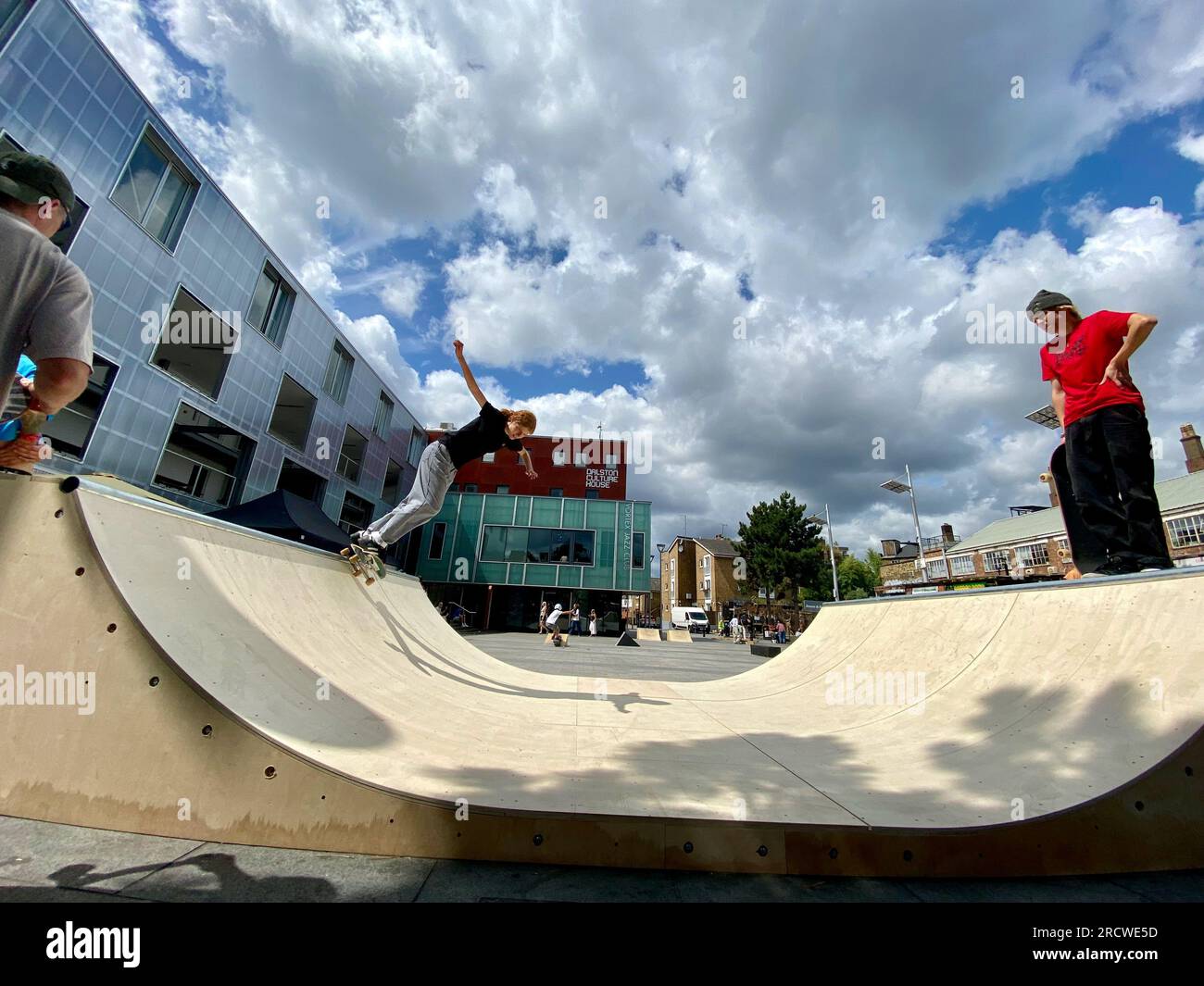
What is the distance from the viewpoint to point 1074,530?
384cm

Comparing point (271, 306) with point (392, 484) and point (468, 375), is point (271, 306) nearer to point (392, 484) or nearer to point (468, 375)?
point (392, 484)

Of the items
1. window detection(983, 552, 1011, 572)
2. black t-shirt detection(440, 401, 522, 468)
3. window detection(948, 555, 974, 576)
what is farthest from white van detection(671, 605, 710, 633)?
black t-shirt detection(440, 401, 522, 468)

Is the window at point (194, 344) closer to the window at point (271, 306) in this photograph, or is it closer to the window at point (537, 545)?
the window at point (271, 306)

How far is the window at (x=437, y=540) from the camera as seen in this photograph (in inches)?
1143

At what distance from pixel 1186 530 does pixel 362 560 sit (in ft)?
166

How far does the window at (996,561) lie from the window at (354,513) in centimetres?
5403

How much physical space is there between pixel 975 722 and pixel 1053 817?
0.95 metres

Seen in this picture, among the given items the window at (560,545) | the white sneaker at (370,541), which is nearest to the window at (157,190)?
the white sneaker at (370,541)

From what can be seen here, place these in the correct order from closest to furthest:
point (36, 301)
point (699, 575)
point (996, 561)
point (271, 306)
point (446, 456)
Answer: point (36, 301) → point (446, 456) → point (271, 306) → point (996, 561) → point (699, 575)

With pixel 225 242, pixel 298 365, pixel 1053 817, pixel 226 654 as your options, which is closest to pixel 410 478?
pixel 298 365

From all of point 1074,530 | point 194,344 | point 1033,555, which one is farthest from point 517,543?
point 1033,555

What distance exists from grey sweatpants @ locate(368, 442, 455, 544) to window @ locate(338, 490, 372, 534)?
18.3m
